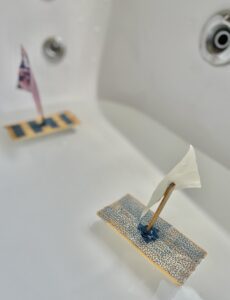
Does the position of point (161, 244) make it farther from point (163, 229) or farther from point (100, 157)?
point (100, 157)

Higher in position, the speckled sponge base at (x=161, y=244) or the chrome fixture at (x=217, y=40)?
the chrome fixture at (x=217, y=40)

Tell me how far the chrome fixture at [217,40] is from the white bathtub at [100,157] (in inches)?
0.7

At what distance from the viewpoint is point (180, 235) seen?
0.41 m

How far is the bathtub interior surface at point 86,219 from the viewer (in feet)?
1.13

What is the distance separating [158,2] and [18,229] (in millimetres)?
537

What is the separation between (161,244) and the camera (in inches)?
15.1

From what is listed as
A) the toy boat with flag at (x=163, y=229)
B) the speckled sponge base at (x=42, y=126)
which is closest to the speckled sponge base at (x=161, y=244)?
the toy boat with flag at (x=163, y=229)

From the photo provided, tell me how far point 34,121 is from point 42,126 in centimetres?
3

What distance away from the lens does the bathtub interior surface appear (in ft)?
1.13

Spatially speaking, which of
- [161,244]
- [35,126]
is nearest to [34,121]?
[35,126]

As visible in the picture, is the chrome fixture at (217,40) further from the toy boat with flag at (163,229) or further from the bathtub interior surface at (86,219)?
the toy boat with flag at (163,229)

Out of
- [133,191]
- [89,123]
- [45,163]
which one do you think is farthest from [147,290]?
[89,123]

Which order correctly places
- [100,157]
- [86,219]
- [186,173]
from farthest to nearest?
[100,157] < [86,219] < [186,173]

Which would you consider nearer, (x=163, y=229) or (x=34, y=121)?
(x=163, y=229)
